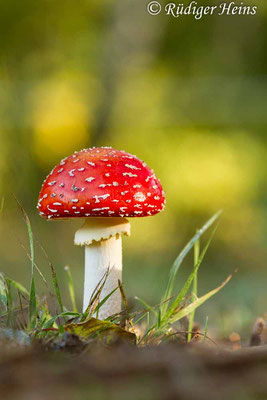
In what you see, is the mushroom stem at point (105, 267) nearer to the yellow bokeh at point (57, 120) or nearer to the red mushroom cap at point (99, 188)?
the red mushroom cap at point (99, 188)

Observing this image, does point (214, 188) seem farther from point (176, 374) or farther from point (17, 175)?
point (176, 374)

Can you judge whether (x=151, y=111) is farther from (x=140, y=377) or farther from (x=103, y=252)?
(x=140, y=377)

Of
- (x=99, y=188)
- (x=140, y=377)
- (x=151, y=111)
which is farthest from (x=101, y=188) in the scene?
(x=151, y=111)

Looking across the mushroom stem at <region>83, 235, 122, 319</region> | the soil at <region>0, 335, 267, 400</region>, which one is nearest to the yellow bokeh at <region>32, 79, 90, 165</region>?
the mushroom stem at <region>83, 235, 122, 319</region>

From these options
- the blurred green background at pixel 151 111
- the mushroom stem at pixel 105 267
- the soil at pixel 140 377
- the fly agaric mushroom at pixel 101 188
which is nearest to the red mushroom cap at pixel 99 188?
the fly agaric mushroom at pixel 101 188

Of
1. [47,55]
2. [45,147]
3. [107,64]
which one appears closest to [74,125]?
[45,147]

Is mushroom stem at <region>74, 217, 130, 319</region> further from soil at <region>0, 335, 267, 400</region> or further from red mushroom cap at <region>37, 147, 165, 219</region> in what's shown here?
soil at <region>0, 335, 267, 400</region>
